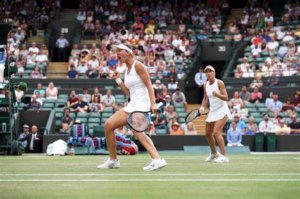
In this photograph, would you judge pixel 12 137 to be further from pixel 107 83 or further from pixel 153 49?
pixel 153 49

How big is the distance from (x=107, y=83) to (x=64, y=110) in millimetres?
4055

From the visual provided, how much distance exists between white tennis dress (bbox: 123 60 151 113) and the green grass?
85 centimetres

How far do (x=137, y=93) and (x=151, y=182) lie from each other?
2516mm

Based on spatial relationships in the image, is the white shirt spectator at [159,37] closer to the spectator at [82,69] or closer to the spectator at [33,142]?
the spectator at [82,69]

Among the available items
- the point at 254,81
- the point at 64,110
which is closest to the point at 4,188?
the point at 64,110

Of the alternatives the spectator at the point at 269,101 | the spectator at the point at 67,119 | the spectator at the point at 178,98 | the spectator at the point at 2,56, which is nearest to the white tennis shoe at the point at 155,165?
the spectator at the point at 2,56

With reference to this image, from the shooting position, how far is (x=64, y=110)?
24.8m

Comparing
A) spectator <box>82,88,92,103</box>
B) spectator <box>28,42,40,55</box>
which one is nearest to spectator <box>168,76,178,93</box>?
spectator <box>82,88,92,103</box>

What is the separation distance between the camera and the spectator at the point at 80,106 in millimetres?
25219

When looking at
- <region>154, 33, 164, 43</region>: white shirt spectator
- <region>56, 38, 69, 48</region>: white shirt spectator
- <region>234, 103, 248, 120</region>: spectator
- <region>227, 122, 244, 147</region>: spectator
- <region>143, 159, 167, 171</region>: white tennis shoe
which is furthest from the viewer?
<region>56, 38, 69, 48</region>: white shirt spectator

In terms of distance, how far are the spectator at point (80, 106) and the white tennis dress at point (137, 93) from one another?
1343 centimetres

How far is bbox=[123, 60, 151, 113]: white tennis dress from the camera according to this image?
38.5 ft

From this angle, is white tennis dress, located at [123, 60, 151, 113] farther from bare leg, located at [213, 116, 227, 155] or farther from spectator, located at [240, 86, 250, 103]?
spectator, located at [240, 86, 250, 103]

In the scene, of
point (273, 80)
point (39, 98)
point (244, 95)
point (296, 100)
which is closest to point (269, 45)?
point (273, 80)
